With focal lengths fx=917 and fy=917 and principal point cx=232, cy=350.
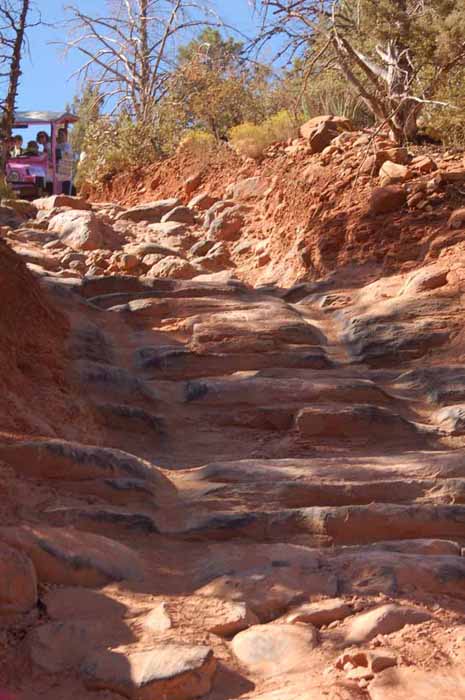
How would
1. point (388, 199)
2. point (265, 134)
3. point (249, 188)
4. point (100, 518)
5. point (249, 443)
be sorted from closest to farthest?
point (100, 518) < point (249, 443) < point (388, 199) < point (249, 188) < point (265, 134)

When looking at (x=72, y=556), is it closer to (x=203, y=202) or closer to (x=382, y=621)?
(x=382, y=621)

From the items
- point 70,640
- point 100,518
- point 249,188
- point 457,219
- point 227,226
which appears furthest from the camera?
point 249,188

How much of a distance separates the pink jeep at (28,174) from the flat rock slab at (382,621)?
50.0ft

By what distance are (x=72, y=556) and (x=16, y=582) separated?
15.3 inches

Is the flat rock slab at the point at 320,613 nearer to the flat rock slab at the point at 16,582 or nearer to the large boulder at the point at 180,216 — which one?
the flat rock slab at the point at 16,582

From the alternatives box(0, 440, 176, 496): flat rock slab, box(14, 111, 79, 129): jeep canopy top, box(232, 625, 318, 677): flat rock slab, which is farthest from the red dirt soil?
box(232, 625, 318, 677): flat rock slab

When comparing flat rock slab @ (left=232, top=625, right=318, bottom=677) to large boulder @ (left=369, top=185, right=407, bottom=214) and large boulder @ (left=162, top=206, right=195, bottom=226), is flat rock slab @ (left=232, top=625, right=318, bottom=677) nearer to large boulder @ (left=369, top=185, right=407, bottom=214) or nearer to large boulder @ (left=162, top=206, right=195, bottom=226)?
large boulder @ (left=369, top=185, right=407, bottom=214)

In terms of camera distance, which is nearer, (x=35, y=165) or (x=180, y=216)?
(x=180, y=216)

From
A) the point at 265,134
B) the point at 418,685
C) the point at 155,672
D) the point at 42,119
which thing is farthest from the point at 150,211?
the point at 418,685

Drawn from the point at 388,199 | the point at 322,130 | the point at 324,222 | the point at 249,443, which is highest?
the point at 322,130

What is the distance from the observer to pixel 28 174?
17.7 m

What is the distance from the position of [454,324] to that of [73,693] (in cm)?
585

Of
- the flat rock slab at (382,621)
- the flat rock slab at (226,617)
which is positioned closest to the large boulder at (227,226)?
the flat rock slab at (226,617)

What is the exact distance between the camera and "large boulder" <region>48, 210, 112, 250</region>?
39.0 feet
